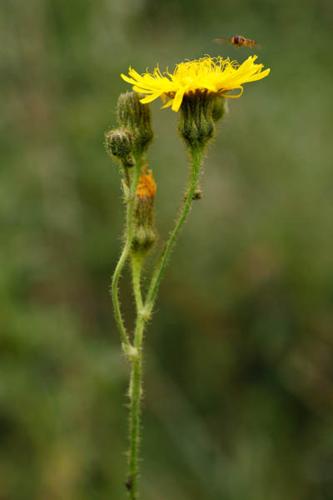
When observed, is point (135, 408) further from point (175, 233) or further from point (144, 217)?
point (144, 217)

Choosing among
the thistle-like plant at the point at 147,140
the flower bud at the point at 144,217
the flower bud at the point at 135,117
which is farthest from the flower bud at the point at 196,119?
the flower bud at the point at 144,217

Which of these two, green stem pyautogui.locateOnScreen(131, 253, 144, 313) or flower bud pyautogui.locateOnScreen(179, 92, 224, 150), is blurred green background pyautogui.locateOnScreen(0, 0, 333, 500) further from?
flower bud pyautogui.locateOnScreen(179, 92, 224, 150)

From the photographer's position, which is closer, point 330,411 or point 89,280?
point 330,411

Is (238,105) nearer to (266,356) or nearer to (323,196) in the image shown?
(323,196)

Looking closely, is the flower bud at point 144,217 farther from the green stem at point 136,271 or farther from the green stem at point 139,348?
the green stem at point 139,348

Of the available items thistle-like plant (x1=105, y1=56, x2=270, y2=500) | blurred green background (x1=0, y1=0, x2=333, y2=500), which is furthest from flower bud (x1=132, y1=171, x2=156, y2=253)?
blurred green background (x1=0, y1=0, x2=333, y2=500)

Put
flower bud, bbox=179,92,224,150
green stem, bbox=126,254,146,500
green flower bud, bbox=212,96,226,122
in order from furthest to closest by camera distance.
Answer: green flower bud, bbox=212,96,226,122, flower bud, bbox=179,92,224,150, green stem, bbox=126,254,146,500

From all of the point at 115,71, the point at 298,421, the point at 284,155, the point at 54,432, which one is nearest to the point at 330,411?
the point at 298,421
